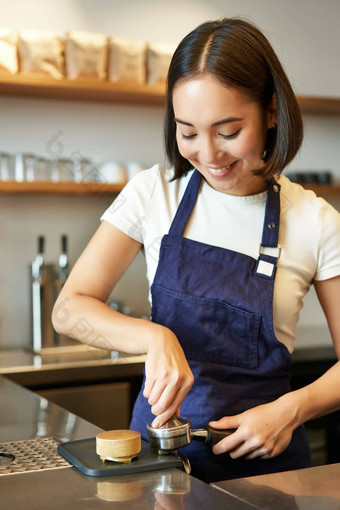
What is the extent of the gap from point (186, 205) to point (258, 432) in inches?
21.9

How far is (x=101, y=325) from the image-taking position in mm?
1458

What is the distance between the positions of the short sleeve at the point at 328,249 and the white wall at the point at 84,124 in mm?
1971

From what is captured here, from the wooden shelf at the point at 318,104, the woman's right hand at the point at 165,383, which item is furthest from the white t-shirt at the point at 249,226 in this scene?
the wooden shelf at the point at 318,104

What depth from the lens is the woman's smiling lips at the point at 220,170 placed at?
1.50 metres

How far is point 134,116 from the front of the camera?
3533 mm

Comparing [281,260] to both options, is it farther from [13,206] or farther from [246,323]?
[13,206]

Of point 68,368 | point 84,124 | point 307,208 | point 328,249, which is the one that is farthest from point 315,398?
point 84,124

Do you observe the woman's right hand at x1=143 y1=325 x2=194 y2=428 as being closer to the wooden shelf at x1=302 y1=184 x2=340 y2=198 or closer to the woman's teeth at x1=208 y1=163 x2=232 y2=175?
the woman's teeth at x1=208 y1=163 x2=232 y2=175

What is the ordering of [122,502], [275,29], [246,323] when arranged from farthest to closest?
[275,29] < [246,323] < [122,502]

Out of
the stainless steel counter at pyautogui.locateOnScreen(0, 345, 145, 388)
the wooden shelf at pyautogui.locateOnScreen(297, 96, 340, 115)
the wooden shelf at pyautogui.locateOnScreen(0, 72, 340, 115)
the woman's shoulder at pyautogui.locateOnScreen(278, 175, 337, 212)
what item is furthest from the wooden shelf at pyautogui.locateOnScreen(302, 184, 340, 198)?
the woman's shoulder at pyautogui.locateOnScreen(278, 175, 337, 212)

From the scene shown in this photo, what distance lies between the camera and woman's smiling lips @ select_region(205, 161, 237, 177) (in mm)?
1503

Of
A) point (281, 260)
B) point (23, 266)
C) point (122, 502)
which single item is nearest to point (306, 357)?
point (23, 266)

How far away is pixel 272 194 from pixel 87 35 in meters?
1.85

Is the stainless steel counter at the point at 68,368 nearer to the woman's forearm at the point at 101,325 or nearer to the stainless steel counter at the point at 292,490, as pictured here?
the woman's forearm at the point at 101,325
